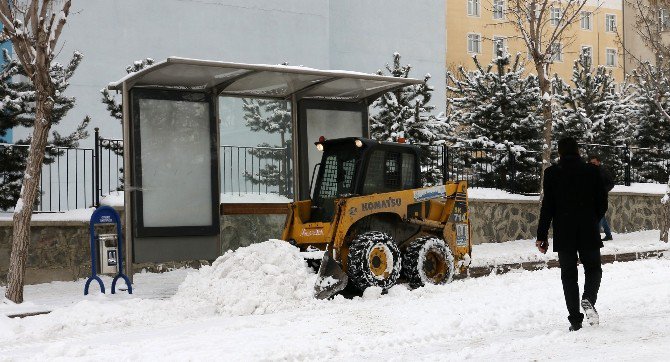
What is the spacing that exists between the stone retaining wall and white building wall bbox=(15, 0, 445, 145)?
5900 millimetres

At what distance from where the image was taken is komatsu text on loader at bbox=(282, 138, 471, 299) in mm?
11164

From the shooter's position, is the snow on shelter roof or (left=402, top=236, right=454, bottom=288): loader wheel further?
the snow on shelter roof

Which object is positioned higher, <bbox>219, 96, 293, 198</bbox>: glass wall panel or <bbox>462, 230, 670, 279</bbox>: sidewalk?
<bbox>219, 96, 293, 198</bbox>: glass wall panel

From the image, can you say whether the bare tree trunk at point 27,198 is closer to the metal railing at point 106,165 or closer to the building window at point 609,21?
the metal railing at point 106,165

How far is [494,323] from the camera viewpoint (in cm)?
842

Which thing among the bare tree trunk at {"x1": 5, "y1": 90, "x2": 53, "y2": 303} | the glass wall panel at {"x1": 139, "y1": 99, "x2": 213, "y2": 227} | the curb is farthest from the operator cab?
the bare tree trunk at {"x1": 5, "y1": 90, "x2": 53, "y2": 303}

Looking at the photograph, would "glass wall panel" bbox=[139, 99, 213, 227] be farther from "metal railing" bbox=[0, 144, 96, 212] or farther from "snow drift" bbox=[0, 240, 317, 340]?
"snow drift" bbox=[0, 240, 317, 340]

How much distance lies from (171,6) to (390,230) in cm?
1680

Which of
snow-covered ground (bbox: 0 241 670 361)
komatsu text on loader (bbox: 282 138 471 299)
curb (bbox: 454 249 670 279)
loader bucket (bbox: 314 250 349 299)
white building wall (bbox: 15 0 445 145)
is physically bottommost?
curb (bbox: 454 249 670 279)

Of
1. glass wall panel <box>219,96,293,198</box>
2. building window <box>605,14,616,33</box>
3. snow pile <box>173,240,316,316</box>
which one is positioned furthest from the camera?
building window <box>605,14,616,33</box>

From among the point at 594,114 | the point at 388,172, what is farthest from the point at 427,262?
the point at 594,114

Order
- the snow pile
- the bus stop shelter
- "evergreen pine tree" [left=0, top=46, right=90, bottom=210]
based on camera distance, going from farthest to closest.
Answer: "evergreen pine tree" [left=0, top=46, right=90, bottom=210], the bus stop shelter, the snow pile

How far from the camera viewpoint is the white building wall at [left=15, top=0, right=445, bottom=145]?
2489cm

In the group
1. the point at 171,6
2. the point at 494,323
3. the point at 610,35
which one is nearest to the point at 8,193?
the point at 494,323
